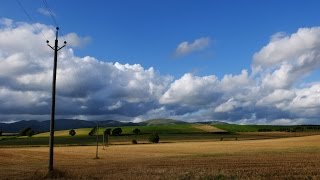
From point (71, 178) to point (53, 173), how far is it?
3.30 metres

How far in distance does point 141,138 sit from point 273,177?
134815mm

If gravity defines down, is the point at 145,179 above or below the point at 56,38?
below

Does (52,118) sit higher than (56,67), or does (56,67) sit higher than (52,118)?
(56,67)

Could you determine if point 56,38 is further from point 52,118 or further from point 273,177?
point 273,177

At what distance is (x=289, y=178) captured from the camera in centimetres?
2880

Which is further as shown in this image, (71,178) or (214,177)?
(71,178)

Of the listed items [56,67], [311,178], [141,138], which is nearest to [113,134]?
[141,138]

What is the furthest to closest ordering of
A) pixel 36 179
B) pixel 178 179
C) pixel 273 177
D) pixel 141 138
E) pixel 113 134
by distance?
pixel 113 134
pixel 141 138
pixel 36 179
pixel 273 177
pixel 178 179

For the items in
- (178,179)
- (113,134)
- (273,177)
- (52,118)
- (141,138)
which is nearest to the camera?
(178,179)

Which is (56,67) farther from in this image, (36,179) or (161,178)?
(161,178)

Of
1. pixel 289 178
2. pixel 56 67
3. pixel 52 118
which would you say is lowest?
pixel 289 178

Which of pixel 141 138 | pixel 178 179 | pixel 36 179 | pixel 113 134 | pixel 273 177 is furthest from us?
pixel 113 134

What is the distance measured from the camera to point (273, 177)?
1169 inches

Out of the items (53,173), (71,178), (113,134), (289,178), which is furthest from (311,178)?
(113,134)
